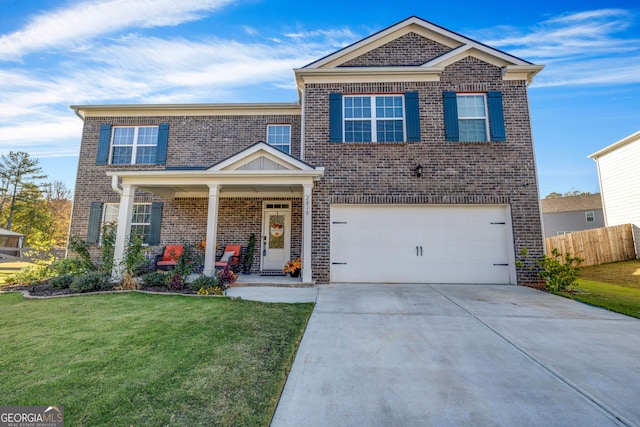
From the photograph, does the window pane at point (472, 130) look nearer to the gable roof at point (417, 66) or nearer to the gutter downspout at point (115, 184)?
the gable roof at point (417, 66)

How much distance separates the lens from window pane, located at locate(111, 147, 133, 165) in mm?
10466

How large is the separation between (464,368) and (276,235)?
7733 mm

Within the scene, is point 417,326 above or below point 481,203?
below

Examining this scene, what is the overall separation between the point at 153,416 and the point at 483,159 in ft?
29.8

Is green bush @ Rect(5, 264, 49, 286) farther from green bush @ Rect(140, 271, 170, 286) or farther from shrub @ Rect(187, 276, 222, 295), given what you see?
shrub @ Rect(187, 276, 222, 295)

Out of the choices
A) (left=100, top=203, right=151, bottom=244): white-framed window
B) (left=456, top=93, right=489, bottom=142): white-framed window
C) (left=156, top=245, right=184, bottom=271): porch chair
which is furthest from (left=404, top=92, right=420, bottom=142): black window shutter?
(left=100, top=203, right=151, bottom=244): white-framed window

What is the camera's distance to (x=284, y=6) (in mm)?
9570

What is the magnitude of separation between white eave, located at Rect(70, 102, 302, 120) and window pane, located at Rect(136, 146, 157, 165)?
1.33 m

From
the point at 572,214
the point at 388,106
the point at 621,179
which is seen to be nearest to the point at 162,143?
the point at 388,106

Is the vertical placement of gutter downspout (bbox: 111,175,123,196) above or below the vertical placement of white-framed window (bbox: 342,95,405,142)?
below

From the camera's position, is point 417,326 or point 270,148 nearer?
point 417,326

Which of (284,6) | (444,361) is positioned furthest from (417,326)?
(284,6)

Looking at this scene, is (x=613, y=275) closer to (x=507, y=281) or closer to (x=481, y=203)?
(x=507, y=281)

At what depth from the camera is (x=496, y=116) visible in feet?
26.9
